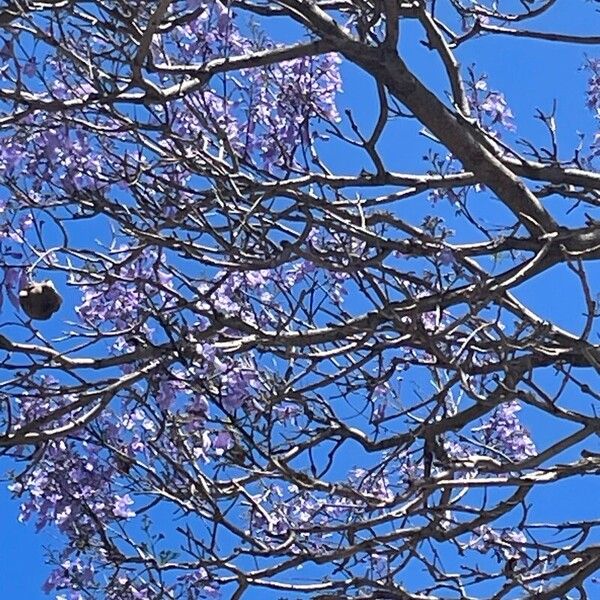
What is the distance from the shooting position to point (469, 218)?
17.4ft

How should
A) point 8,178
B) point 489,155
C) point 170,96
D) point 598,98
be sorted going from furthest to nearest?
1. point 598,98
2. point 8,178
3. point 489,155
4. point 170,96

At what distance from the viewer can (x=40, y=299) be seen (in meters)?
4.70

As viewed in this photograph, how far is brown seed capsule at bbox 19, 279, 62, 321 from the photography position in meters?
4.70

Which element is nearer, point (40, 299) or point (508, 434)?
point (40, 299)

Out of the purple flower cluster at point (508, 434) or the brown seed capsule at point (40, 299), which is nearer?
the brown seed capsule at point (40, 299)

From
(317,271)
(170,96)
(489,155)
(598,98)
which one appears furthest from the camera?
(598,98)

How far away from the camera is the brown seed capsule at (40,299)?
4699 millimetres

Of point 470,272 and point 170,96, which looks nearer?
point 170,96

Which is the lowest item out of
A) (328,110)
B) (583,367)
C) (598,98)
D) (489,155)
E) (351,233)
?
(583,367)

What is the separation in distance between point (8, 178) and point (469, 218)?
211cm

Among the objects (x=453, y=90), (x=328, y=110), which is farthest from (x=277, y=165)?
(x=453, y=90)

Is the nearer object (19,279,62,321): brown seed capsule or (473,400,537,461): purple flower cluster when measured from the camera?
(19,279,62,321): brown seed capsule

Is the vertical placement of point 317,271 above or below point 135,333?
above

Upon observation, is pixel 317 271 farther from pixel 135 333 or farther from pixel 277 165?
pixel 135 333
